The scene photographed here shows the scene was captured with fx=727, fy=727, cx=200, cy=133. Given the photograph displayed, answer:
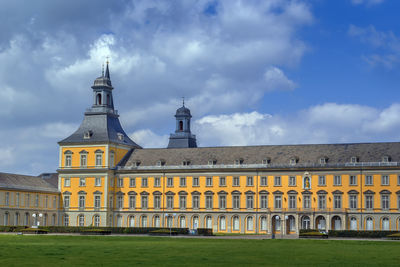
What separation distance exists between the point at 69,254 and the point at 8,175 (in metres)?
70.0

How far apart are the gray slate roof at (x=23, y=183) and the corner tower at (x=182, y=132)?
31454mm

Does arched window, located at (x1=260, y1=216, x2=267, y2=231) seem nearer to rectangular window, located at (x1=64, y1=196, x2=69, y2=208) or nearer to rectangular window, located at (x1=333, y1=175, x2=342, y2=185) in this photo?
rectangular window, located at (x1=333, y1=175, x2=342, y2=185)

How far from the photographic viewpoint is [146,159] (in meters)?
113

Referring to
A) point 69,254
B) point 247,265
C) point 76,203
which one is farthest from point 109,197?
point 247,265

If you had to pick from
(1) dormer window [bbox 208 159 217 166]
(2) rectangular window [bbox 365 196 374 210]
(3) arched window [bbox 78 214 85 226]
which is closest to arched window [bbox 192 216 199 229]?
(1) dormer window [bbox 208 159 217 166]

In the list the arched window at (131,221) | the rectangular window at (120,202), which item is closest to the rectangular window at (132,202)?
the rectangular window at (120,202)

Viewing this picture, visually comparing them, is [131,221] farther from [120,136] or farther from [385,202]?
[385,202]

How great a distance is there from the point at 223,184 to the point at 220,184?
0.46m

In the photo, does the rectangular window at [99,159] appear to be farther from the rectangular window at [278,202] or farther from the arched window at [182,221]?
the rectangular window at [278,202]

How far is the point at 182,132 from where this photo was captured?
457 ft

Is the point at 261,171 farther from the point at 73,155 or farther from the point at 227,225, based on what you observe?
the point at 73,155

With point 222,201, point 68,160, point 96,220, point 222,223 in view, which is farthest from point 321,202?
point 68,160

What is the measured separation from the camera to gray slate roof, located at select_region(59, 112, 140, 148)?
113125 millimetres

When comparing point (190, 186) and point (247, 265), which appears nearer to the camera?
point (247, 265)
